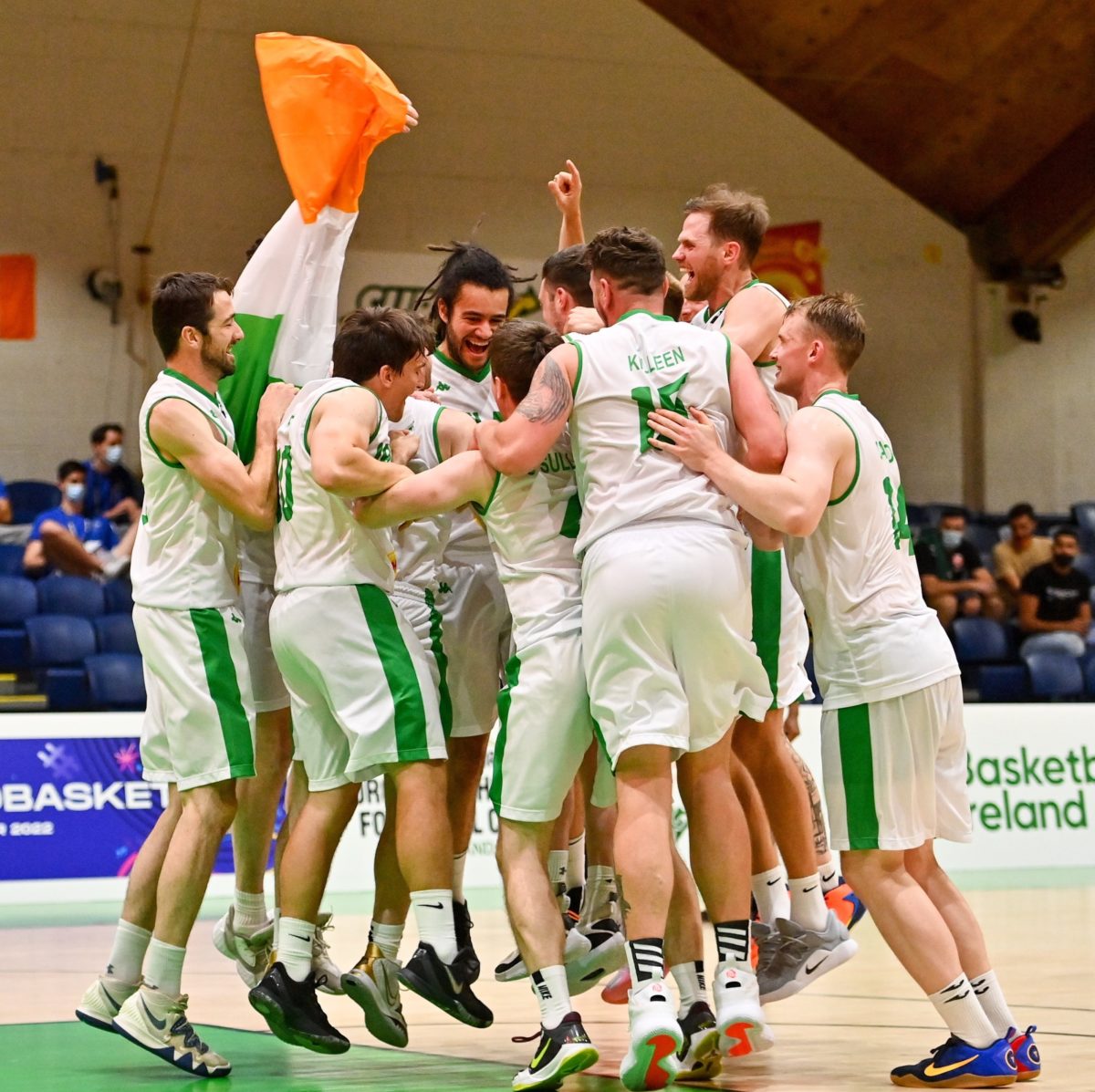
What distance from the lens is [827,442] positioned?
4594 mm

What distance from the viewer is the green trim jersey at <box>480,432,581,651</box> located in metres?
4.70

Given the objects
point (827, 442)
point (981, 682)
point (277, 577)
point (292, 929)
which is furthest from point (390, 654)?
point (981, 682)

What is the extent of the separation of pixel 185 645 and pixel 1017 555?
10.8m

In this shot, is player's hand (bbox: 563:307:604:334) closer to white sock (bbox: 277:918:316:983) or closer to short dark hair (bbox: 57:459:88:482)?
white sock (bbox: 277:918:316:983)

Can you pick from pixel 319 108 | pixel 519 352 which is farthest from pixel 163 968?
pixel 319 108

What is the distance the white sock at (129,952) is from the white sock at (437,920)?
97cm

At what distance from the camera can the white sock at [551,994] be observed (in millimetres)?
4359

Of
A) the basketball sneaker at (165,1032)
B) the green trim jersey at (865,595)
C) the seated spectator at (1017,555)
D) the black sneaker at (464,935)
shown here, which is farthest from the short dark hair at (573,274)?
the seated spectator at (1017,555)

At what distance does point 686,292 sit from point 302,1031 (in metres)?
2.62

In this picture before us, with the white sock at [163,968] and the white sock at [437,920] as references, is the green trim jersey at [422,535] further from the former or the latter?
the white sock at [163,968]

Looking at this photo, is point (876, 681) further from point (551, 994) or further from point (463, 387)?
point (463, 387)

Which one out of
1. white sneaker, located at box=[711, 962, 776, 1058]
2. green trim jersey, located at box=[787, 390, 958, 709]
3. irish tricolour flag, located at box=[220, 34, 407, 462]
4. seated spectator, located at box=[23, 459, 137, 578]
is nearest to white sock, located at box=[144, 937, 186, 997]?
white sneaker, located at box=[711, 962, 776, 1058]

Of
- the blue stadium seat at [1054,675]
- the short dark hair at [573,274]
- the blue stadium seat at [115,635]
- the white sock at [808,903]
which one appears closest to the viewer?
the short dark hair at [573,274]

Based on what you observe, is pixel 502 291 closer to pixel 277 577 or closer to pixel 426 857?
pixel 277 577
